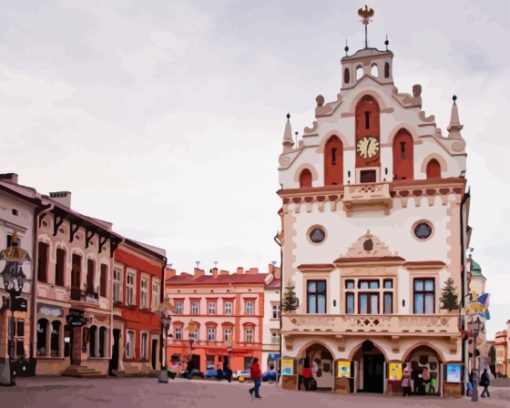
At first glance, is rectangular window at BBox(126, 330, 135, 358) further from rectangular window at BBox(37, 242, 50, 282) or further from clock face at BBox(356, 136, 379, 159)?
clock face at BBox(356, 136, 379, 159)

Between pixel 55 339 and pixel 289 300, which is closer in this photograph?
pixel 55 339

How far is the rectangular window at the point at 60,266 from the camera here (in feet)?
130

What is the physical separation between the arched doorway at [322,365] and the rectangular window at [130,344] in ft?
39.6

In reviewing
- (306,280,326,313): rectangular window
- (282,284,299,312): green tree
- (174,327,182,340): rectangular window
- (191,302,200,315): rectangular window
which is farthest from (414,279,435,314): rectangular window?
(174,327,182,340): rectangular window

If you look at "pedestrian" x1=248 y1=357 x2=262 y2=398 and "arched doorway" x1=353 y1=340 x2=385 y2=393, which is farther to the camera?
"arched doorway" x1=353 y1=340 x2=385 y2=393

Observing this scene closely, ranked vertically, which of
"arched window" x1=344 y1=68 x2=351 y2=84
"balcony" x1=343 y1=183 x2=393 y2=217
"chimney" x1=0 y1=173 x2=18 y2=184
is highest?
"arched window" x1=344 y1=68 x2=351 y2=84

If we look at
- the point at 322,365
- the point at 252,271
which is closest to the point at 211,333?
the point at 252,271

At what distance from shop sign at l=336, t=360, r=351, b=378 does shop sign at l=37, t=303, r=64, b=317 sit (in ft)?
42.9

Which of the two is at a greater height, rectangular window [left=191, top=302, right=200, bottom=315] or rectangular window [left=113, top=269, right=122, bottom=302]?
rectangular window [left=113, top=269, right=122, bottom=302]

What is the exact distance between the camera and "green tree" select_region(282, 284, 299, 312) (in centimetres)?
4031

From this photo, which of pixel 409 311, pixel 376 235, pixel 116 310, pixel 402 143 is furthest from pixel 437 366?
pixel 116 310

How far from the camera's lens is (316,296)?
4031 centimetres

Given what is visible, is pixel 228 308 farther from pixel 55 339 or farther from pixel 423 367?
pixel 423 367

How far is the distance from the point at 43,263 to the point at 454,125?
20043 mm
